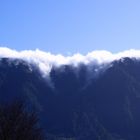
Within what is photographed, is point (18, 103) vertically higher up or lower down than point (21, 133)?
higher up

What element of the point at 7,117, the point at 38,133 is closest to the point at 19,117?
the point at 7,117

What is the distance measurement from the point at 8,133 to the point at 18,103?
2.61 meters

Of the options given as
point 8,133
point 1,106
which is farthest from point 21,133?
point 1,106

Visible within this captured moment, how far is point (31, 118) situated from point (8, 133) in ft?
7.00

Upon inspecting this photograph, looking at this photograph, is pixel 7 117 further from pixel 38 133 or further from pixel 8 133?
pixel 38 133

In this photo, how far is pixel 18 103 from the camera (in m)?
37.6

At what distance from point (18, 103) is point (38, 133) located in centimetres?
337

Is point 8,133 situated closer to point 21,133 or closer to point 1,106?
point 21,133

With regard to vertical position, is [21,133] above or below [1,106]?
below

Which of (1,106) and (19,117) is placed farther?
(1,106)

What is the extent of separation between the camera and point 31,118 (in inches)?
1457

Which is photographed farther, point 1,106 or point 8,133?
point 1,106

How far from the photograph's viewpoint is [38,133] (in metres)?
39.1

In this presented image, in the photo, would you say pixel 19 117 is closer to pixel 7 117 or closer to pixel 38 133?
pixel 7 117
